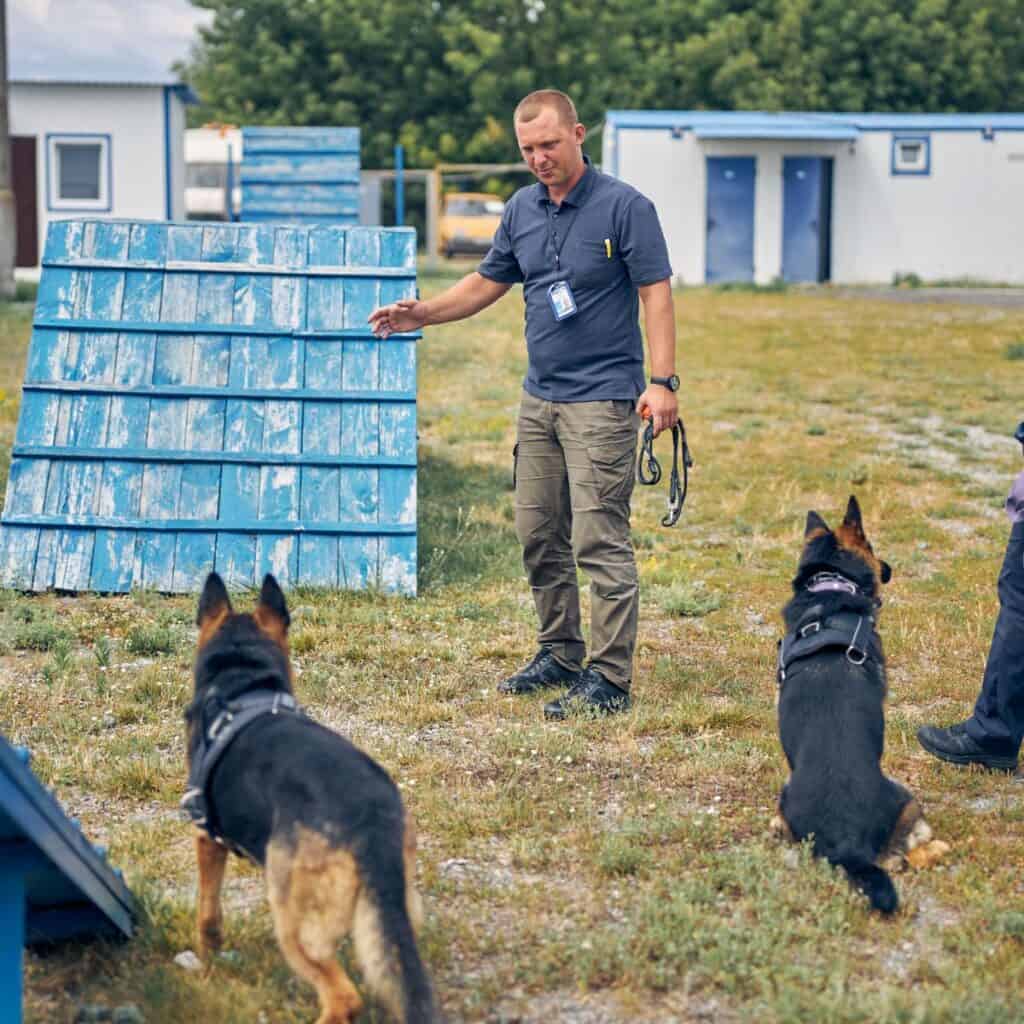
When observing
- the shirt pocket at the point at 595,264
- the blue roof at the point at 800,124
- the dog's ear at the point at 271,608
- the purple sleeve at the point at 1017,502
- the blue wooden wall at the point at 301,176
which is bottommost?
the dog's ear at the point at 271,608

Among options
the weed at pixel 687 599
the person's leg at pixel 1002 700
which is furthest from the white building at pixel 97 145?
the person's leg at pixel 1002 700

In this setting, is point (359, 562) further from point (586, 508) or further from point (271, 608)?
point (271, 608)

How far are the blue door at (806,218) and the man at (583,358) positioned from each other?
80.7 feet

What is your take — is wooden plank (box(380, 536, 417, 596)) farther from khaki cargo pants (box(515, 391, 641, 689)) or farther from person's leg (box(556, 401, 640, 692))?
person's leg (box(556, 401, 640, 692))

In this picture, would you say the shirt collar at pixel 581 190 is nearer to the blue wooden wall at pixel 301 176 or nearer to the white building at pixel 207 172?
the blue wooden wall at pixel 301 176

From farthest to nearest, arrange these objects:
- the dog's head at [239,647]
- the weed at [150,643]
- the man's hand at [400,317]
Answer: the weed at [150,643], the man's hand at [400,317], the dog's head at [239,647]

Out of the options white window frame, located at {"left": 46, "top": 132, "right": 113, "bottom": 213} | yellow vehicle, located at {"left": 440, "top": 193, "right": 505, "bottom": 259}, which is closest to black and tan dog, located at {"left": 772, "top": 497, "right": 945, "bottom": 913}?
white window frame, located at {"left": 46, "top": 132, "right": 113, "bottom": 213}

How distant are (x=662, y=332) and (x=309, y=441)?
2775 millimetres

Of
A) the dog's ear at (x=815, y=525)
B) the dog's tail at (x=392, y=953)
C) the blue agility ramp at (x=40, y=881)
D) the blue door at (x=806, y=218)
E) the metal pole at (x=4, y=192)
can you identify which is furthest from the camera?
the blue door at (x=806, y=218)

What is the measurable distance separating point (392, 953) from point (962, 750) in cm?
286

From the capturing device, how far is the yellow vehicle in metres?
35.5

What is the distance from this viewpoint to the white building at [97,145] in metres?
24.4

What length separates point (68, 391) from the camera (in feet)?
25.1

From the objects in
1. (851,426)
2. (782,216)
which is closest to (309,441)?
(851,426)
